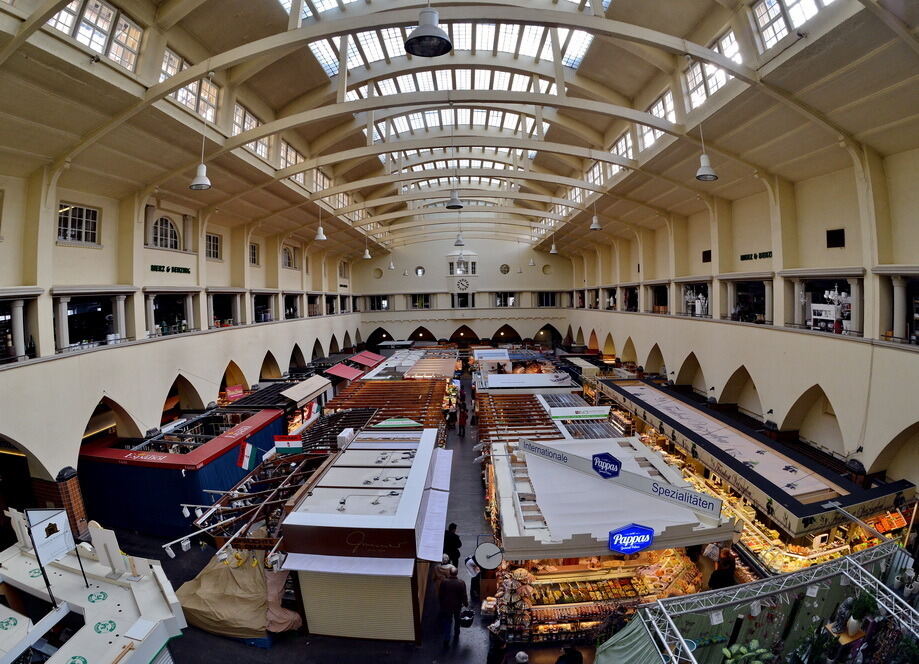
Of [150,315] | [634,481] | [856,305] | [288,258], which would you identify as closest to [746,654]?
[634,481]

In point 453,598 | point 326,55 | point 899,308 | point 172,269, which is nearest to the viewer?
point 453,598

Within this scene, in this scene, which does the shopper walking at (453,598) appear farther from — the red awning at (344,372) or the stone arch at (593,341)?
the stone arch at (593,341)

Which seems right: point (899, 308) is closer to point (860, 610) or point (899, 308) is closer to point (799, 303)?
point (799, 303)

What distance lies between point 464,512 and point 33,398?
936cm

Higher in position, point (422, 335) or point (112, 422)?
point (422, 335)

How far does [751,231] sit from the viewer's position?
43.8 feet

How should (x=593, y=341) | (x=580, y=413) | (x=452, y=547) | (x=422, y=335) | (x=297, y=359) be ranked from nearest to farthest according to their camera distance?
(x=452, y=547)
(x=580, y=413)
(x=297, y=359)
(x=593, y=341)
(x=422, y=335)

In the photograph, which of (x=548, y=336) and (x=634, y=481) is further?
(x=548, y=336)

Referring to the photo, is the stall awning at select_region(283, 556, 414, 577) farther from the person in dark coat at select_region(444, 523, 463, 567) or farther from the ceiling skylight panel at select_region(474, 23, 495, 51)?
the ceiling skylight panel at select_region(474, 23, 495, 51)

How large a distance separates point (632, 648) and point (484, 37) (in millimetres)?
15298

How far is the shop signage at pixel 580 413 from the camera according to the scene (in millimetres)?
12281

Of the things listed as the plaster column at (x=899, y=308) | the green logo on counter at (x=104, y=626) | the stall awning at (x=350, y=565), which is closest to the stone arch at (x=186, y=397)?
the green logo on counter at (x=104, y=626)

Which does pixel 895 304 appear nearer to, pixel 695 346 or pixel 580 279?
pixel 695 346

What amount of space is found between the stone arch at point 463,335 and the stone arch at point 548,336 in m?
5.15
